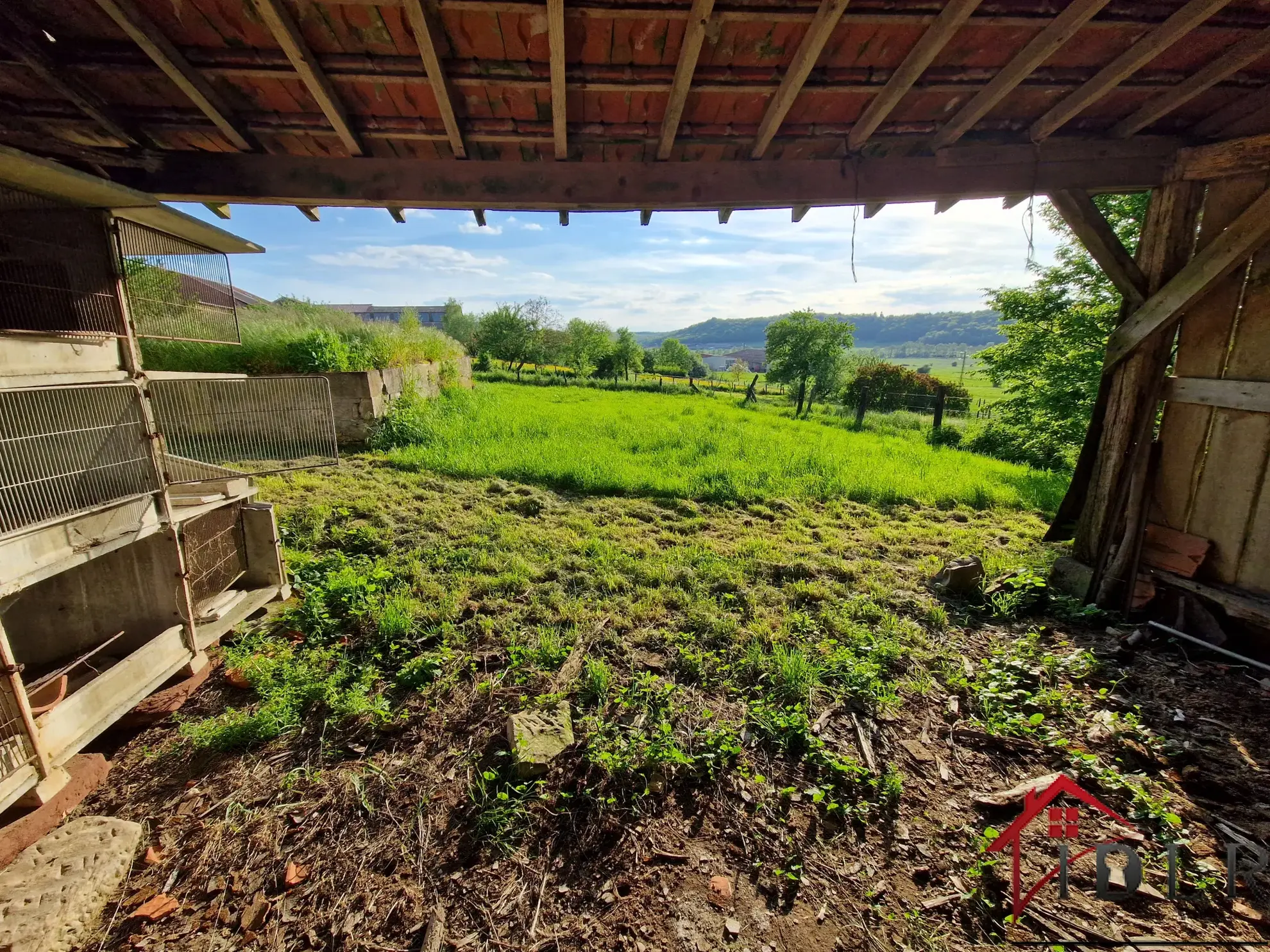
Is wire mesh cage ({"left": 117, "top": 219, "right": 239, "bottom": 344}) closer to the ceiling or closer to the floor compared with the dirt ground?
closer to the ceiling

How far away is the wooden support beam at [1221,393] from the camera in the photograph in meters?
3.21

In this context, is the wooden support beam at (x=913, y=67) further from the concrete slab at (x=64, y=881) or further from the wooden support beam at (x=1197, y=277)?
the concrete slab at (x=64, y=881)

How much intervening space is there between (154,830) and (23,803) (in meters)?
0.64

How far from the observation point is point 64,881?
2018mm

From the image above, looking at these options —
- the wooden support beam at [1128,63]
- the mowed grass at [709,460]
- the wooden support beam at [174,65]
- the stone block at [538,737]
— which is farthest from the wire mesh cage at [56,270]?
the wooden support beam at [1128,63]

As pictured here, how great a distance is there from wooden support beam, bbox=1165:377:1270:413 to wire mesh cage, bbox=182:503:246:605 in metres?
7.53

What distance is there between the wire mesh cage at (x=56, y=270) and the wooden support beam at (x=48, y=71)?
52 cm

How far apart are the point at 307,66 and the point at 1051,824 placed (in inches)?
197

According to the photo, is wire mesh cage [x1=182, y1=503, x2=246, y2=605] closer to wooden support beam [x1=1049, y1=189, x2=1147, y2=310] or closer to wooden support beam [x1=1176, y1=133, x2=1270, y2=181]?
wooden support beam [x1=1049, y1=189, x2=1147, y2=310]

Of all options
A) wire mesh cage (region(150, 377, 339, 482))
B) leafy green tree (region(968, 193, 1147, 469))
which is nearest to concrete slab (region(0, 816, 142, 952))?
wire mesh cage (region(150, 377, 339, 482))

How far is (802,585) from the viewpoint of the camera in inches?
173

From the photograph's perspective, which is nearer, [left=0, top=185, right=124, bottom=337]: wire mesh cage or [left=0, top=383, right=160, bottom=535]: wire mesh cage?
[left=0, top=383, right=160, bottom=535]: wire mesh cage

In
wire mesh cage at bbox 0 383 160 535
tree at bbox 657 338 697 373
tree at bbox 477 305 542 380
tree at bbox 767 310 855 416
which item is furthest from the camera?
tree at bbox 657 338 697 373

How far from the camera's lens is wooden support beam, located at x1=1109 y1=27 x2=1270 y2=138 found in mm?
2576
